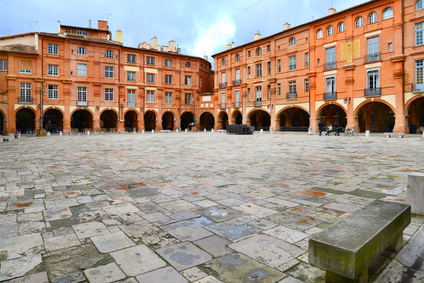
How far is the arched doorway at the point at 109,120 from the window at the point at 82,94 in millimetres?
5570

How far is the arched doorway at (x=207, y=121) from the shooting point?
51906mm

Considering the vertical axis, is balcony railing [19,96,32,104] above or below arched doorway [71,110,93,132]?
above

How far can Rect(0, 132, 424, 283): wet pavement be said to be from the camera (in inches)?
98.6

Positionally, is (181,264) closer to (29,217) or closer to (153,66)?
(29,217)

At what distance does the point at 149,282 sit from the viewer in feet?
7.60

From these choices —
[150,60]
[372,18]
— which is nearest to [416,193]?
[372,18]

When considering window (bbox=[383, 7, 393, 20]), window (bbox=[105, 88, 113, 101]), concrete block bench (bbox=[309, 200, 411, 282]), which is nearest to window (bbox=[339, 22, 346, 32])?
window (bbox=[383, 7, 393, 20])

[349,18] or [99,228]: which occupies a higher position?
[349,18]

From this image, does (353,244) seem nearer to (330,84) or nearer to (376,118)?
(330,84)

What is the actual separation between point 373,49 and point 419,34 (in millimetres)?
3956

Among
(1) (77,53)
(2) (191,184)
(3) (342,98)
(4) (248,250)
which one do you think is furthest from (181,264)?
(1) (77,53)

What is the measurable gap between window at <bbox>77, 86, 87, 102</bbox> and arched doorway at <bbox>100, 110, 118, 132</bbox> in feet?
18.3

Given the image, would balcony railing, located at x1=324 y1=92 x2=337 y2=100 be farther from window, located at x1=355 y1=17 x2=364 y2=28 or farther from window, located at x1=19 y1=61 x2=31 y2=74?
window, located at x1=19 y1=61 x2=31 y2=74

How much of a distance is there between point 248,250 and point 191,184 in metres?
3.28
